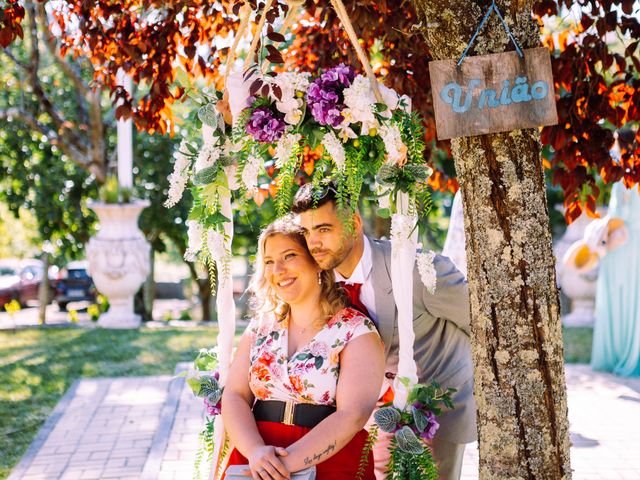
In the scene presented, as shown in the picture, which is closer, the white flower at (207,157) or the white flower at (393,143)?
the white flower at (393,143)

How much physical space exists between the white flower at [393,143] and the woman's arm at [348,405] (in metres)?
0.66

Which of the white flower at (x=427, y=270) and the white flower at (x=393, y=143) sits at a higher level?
the white flower at (x=393, y=143)

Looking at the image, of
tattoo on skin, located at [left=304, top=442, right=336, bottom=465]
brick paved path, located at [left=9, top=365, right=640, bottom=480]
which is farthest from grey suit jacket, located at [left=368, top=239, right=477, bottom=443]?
brick paved path, located at [left=9, top=365, right=640, bottom=480]

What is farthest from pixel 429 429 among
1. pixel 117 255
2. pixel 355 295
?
pixel 117 255

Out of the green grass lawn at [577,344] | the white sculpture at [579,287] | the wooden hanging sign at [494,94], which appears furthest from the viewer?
the white sculpture at [579,287]

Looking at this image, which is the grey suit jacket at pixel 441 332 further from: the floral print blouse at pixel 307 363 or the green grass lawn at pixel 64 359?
the green grass lawn at pixel 64 359

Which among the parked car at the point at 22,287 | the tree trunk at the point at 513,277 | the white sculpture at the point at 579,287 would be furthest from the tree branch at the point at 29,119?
the tree trunk at the point at 513,277

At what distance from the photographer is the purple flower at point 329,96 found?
8.82 ft

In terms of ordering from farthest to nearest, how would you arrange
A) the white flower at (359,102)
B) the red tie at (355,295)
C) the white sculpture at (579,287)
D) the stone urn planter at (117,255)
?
1. the white sculpture at (579,287)
2. the stone urn planter at (117,255)
3. the red tie at (355,295)
4. the white flower at (359,102)

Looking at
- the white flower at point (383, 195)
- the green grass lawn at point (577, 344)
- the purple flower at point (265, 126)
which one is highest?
the purple flower at point (265, 126)

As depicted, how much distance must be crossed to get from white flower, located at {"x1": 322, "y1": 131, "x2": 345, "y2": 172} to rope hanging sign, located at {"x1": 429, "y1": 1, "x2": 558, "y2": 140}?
21.4 inches

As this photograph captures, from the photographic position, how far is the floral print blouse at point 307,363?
2900 millimetres

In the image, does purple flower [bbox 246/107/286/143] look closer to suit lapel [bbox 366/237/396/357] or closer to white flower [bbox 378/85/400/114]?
white flower [bbox 378/85/400/114]

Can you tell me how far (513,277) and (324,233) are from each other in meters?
0.95
